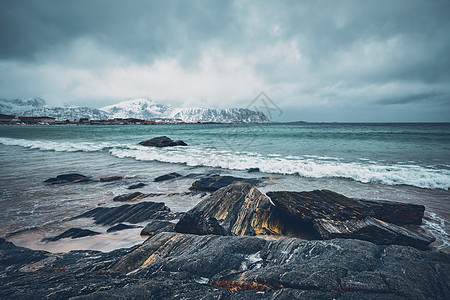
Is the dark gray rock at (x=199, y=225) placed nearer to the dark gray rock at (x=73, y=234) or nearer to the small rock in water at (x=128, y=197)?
the dark gray rock at (x=73, y=234)

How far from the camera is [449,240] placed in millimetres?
4762

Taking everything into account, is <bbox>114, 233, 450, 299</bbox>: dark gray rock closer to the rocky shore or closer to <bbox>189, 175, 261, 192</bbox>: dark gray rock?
the rocky shore

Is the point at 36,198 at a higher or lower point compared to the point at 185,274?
lower

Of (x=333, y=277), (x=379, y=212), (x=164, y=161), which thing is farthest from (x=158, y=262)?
(x=164, y=161)

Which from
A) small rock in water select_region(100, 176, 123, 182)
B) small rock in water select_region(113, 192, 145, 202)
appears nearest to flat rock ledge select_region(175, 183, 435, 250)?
small rock in water select_region(113, 192, 145, 202)

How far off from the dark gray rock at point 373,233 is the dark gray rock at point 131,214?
4336mm

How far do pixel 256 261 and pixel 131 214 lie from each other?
4.83 meters

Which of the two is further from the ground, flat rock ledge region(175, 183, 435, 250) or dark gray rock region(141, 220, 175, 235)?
flat rock ledge region(175, 183, 435, 250)

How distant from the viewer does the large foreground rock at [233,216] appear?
4.68 meters

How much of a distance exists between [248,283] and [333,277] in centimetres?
109

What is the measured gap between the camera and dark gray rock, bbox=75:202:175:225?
6.05 metres

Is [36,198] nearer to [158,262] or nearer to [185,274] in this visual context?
[158,262]

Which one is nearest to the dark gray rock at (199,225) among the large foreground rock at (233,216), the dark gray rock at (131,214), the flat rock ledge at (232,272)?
the large foreground rock at (233,216)

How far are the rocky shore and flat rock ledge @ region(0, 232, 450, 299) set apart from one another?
0.01m
